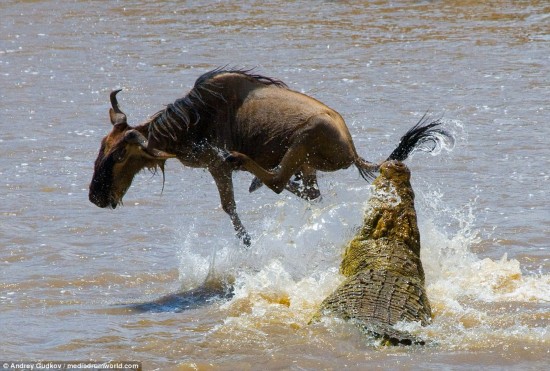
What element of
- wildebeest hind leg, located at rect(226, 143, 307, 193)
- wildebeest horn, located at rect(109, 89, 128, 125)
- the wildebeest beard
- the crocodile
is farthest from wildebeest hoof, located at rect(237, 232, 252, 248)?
wildebeest horn, located at rect(109, 89, 128, 125)

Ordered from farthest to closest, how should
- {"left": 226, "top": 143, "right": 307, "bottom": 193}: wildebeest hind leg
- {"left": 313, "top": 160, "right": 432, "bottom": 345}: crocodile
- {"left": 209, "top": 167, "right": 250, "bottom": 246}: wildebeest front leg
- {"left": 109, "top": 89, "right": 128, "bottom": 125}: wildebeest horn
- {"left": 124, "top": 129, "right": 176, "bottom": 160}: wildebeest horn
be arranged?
{"left": 209, "top": 167, "right": 250, "bottom": 246}: wildebeest front leg, {"left": 109, "top": 89, "right": 128, "bottom": 125}: wildebeest horn, {"left": 124, "top": 129, "right": 176, "bottom": 160}: wildebeest horn, {"left": 226, "top": 143, "right": 307, "bottom": 193}: wildebeest hind leg, {"left": 313, "top": 160, "right": 432, "bottom": 345}: crocodile

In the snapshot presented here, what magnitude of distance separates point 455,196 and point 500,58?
5.76m

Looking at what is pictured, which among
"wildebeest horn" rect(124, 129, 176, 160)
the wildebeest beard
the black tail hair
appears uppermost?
the black tail hair

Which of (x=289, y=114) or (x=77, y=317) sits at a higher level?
(x=289, y=114)

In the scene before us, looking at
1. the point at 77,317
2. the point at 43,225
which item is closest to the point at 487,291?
the point at 77,317

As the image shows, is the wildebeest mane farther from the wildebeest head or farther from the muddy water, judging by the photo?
the muddy water

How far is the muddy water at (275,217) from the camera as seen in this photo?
572 cm

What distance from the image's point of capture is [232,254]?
24.5ft

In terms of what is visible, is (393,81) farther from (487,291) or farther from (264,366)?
(264,366)

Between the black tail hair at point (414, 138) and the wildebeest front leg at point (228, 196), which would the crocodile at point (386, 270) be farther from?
the wildebeest front leg at point (228, 196)

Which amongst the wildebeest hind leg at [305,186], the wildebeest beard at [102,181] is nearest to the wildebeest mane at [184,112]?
the wildebeest beard at [102,181]

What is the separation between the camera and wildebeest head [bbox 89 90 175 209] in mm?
7184

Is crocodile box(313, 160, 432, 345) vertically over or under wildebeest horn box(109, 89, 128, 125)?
under

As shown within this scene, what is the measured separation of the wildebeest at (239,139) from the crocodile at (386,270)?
59 cm
